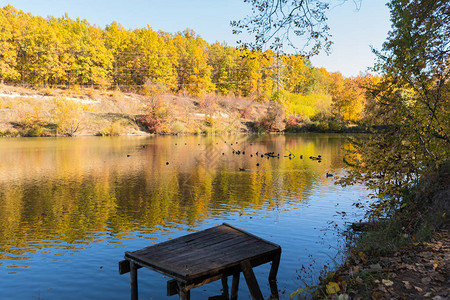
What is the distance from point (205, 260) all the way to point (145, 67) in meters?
112

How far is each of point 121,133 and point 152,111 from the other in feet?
31.2

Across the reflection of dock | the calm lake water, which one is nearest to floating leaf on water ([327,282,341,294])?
the reflection of dock

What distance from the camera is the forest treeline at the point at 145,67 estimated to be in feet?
304

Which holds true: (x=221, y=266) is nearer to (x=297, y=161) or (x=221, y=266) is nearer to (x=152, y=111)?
(x=297, y=161)

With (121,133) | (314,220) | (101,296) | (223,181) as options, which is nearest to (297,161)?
(223,181)

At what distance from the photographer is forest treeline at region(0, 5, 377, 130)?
92625mm

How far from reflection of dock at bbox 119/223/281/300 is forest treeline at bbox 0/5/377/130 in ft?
242

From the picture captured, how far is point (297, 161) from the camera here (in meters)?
37.1

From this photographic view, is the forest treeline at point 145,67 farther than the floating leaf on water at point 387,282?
Yes

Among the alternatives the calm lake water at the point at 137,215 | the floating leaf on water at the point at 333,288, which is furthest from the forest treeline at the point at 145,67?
the floating leaf on water at the point at 333,288

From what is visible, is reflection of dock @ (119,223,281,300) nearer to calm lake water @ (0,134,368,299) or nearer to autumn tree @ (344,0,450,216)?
calm lake water @ (0,134,368,299)

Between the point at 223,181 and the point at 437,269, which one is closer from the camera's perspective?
the point at 437,269

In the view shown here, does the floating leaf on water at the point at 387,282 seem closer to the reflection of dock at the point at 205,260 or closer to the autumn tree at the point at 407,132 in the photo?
the reflection of dock at the point at 205,260

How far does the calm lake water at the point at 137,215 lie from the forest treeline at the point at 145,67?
5715 cm
